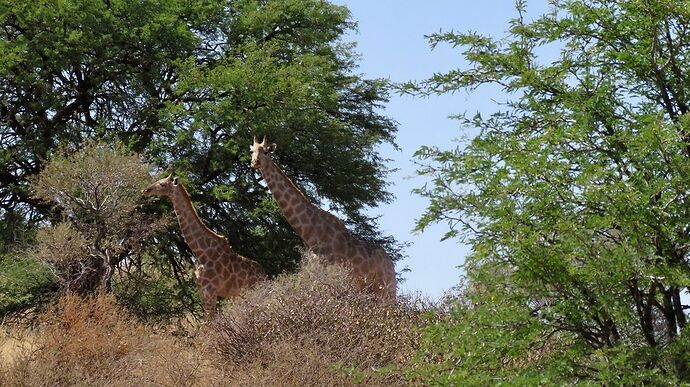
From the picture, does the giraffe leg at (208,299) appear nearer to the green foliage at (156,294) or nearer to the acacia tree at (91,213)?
the acacia tree at (91,213)

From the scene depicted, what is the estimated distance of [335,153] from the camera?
2500 centimetres

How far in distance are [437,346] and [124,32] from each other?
15298 millimetres

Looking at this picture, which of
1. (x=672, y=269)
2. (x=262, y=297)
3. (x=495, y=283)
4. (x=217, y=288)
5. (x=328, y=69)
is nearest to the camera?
(x=672, y=269)

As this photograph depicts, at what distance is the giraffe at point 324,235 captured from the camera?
18906mm

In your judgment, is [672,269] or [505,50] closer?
[672,269]

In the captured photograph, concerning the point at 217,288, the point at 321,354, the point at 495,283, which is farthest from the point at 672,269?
the point at 217,288

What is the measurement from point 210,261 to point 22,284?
503 centimetres

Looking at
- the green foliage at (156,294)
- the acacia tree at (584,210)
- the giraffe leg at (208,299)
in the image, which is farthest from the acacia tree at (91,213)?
the acacia tree at (584,210)

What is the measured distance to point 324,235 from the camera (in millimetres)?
19062

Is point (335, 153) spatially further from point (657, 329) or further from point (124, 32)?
point (657, 329)

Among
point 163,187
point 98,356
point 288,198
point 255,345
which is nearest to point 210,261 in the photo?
point 163,187

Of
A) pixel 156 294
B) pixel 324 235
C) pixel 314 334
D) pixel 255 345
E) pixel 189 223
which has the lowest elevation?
pixel 255 345

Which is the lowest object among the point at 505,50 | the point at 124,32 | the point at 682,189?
the point at 682,189

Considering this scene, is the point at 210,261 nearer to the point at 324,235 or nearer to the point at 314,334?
the point at 324,235
